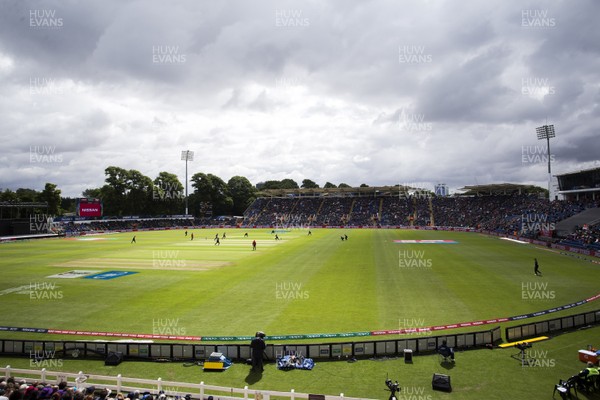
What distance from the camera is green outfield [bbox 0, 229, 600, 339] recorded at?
779 inches

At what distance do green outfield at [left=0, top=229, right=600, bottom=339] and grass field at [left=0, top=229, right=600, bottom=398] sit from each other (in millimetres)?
72

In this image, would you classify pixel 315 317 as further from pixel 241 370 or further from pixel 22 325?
pixel 22 325

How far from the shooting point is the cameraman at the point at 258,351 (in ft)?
46.8

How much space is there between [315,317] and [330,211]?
94.5 meters

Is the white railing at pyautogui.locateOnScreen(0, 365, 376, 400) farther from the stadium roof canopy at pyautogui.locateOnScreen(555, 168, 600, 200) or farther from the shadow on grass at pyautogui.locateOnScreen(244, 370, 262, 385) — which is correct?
the stadium roof canopy at pyautogui.locateOnScreen(555, 168, 600, 200)

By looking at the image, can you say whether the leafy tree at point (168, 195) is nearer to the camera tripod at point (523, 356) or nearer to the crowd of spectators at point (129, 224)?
the crowd of spectators at point (129, 224)

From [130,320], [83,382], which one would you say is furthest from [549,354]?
[130,320]

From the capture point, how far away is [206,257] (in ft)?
144

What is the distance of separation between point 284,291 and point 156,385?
13686 mm

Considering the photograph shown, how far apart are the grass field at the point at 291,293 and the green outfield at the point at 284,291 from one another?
0.07 m

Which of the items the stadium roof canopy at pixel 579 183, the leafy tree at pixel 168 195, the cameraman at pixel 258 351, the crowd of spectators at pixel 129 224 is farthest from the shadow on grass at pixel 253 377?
the leafy tree at pixel 168 195

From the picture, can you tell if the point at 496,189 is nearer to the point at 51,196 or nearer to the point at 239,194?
the point at 239,194

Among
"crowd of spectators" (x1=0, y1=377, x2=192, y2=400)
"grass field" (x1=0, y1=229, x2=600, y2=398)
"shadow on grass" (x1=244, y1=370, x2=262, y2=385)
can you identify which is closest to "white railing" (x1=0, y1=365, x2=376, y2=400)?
"crowd of spectators" (x1=0, y1=377, x2=192, y2=400)

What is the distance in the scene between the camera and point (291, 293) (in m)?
25.4
